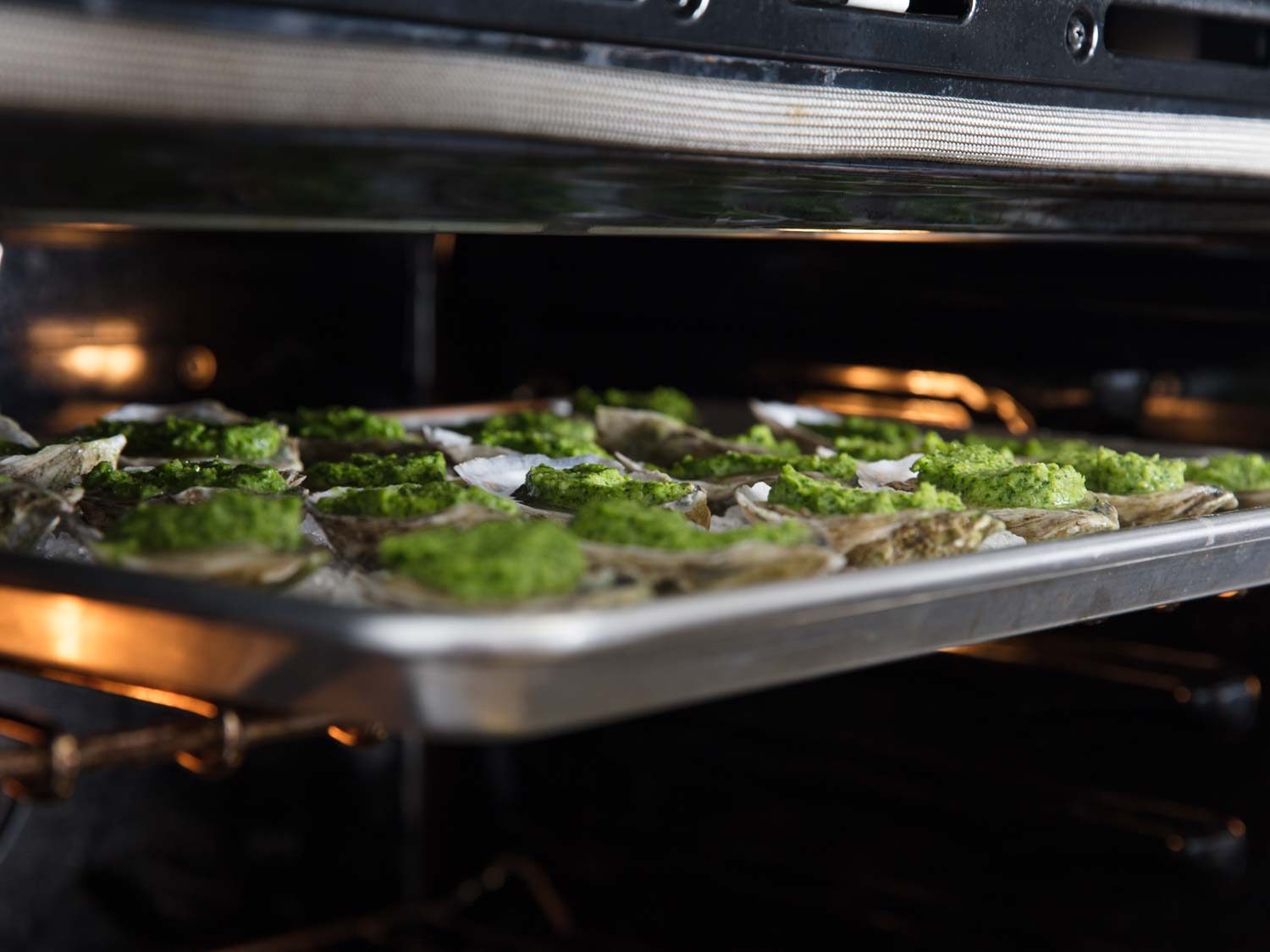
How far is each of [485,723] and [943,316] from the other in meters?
2.20

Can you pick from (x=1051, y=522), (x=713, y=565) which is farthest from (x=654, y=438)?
(x=713, y=565)

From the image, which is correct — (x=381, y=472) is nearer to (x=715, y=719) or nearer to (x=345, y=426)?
(x=345, y=426)

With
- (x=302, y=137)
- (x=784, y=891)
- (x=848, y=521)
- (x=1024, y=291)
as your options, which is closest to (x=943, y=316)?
(x=1024, y=291)

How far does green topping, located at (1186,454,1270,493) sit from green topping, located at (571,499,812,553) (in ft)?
2.73

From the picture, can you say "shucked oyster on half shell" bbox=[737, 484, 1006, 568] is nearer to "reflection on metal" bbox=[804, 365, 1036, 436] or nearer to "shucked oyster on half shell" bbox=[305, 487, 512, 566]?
"shucked oyster on half shell" bbox=[305, 487, 512, 566]

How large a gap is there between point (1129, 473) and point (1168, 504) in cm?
10

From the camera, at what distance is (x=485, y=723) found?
1.01 metres

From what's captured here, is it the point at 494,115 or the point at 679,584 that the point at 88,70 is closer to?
the point at 494,115

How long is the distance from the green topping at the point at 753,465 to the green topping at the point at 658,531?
1.43 ft

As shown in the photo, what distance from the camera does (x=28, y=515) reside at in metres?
1.37

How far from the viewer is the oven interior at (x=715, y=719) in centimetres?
260

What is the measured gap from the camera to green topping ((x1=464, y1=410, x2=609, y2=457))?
77.7 inches

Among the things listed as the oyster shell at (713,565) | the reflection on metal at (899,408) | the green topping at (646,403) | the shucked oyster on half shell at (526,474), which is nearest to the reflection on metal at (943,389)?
the reflection on metal at (899,408)

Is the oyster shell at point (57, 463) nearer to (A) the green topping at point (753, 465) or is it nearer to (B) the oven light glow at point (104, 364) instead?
(A) the green topping at point (753, 465)
